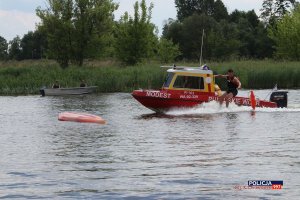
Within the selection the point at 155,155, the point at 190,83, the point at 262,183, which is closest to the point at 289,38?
the point at 190,83

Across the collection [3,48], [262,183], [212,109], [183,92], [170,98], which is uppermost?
[3,48]

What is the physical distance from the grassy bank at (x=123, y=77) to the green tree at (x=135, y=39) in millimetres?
6538

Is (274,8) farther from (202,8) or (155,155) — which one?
(155,155)

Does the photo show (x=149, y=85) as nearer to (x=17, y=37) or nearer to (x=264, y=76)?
(x=264, y=76)

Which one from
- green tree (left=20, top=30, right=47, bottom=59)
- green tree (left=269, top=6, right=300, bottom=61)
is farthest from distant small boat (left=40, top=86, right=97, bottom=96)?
green tree (left=20, top=30, right=47, bottom=59)

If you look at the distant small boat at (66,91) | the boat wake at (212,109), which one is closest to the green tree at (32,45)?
the distant small boat at (66,91)

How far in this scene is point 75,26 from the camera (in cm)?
6425

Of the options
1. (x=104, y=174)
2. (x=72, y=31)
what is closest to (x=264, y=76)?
(x=72, y=31)

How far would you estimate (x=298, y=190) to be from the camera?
1356cm

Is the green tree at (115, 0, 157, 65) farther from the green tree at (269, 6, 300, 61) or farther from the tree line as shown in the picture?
the green tree at (269, 6, 300, 61)

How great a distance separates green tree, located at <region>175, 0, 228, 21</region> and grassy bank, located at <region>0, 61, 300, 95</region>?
55521 millimetres

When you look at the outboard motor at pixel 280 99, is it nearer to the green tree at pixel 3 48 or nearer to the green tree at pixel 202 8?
the green tree at pixel 202 8

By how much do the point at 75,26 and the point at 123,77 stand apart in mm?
12306

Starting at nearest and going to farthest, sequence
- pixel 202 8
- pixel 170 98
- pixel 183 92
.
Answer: pixel 170 98 < pixel 183 92 < pixel 202 8
